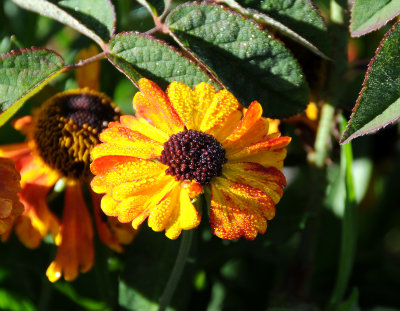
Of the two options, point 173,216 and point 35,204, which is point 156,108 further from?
point 35,204

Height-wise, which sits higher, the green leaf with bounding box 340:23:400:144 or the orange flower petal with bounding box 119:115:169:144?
the green leaf with bounding box 340:23:400:144

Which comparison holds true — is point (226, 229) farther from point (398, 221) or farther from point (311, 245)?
point (398, 221)

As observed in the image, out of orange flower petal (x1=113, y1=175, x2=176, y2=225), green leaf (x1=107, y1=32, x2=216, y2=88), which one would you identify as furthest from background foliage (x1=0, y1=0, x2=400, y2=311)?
orange flower petal (x1=113, y1=175, x2=176, y2=225)

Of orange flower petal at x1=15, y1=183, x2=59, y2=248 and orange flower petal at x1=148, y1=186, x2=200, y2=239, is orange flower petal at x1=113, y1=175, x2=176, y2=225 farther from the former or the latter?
orange flower petal at x1=15, y1=183, x2=59, y2=248

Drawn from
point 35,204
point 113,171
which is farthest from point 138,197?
point 35,204

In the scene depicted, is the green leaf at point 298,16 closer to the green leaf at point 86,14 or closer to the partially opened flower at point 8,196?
the green leaf at point 86,14

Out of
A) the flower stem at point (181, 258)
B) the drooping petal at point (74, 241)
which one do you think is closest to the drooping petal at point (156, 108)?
the flower stem at point (181, 258)

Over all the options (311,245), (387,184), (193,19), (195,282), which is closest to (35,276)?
(195,282)
